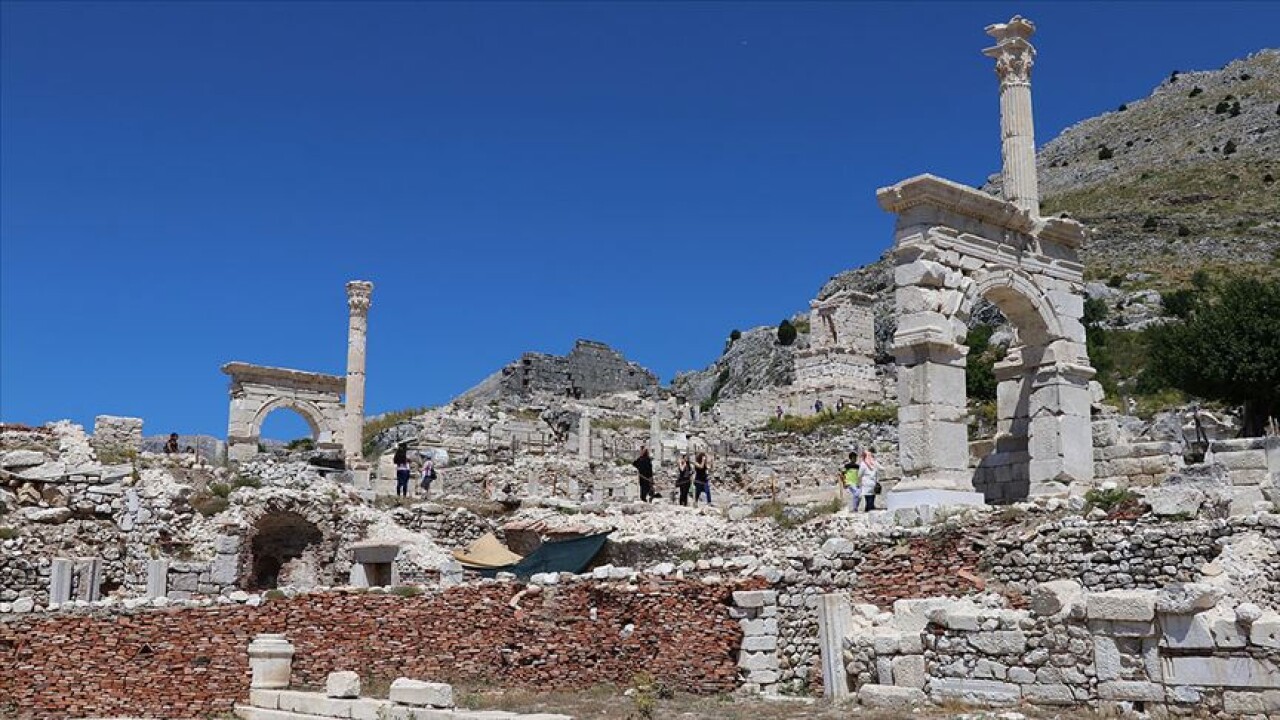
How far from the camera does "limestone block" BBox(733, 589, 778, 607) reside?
46.2 ft

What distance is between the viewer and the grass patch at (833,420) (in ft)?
133

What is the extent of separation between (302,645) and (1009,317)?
1193cm

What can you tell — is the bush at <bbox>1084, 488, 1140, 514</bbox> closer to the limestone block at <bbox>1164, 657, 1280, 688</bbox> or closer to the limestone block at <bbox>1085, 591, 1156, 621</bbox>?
the limestone block at <bbox>1085, 591, 1156, 621</bbox>

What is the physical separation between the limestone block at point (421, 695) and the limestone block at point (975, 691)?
15.7 feet

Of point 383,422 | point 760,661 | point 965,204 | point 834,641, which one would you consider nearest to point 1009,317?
point 965,204

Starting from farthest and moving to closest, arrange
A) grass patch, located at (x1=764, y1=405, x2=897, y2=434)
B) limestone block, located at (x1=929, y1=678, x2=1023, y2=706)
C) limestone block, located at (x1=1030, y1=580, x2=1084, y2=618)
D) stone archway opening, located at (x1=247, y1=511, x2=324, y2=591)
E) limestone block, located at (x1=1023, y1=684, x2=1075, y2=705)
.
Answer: grass patch, located at (x1=764, y1=405, x2=897, y2=434) → stone archway opening, located at (x1=247, y1=511, x2=324, y2=591) → limestone block, located at (x1=929, y1=678, x2=1023, y2=706) → limestone block, located at (x1=1030, y1=580, x2=1084, y2=618) → limestone block, located at (x1=1023, y1=684, x2=1075, y2=705)

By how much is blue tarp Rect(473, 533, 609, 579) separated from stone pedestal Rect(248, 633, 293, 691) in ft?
15.0

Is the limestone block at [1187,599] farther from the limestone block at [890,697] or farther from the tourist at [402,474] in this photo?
the tourist at [402,474]

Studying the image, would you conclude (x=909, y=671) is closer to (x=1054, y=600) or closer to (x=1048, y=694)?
(x=1048, y=694)

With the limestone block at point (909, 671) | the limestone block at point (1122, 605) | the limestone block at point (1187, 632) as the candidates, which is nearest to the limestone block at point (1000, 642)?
the limestone block at point (909, 671)

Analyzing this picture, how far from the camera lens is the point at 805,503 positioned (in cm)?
2559

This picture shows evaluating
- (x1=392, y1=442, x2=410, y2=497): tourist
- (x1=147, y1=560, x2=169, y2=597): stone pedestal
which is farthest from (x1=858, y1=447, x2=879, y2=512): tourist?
(x1=147, y1=560, x2=169, y2=597): stone pedestal

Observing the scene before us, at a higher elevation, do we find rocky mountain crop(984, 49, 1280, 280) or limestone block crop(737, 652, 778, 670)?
rocky mountain crop(984, 49, 1280, 280)

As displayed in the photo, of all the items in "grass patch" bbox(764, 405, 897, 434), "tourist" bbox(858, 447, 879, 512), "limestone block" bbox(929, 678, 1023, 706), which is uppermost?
"grass patch" bbox(764, 405, 897, 434)
